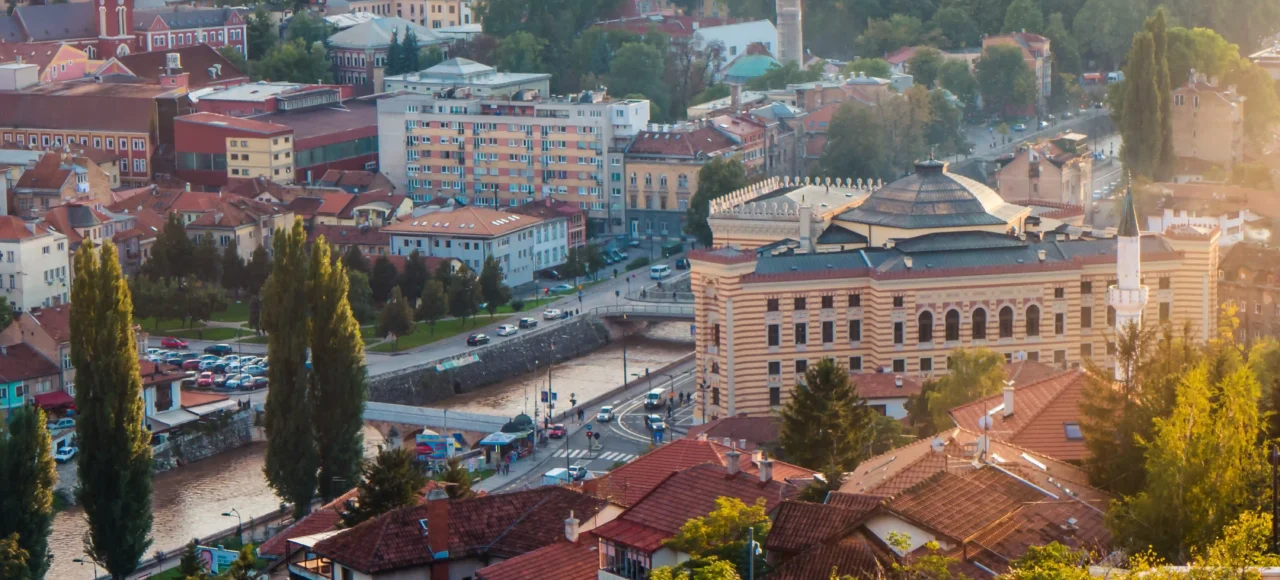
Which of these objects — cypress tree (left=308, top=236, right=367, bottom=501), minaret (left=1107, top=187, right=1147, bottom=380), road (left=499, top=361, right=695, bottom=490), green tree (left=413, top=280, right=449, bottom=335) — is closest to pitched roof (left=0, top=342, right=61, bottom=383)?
green tree (left=413, top=280, right=449, bottom=335)

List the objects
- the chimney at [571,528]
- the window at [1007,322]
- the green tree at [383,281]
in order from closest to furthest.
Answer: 1. the chimney at [571,528]
2. the window at [1007,322]
3. the green tree at [383,281]

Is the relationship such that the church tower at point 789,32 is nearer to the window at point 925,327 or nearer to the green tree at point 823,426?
the window at point 925,327

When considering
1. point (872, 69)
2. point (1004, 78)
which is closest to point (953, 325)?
point (872, 69)

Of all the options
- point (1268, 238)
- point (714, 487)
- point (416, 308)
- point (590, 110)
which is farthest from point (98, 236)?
point (714, 487)

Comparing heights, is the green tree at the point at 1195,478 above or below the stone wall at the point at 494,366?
above

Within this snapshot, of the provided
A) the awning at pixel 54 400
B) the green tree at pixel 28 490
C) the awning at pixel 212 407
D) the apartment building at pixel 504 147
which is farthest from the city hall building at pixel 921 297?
the apartment building at pixel 504 147

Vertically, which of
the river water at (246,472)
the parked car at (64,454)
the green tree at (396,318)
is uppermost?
the green tree at (396,318)

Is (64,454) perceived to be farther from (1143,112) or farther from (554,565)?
(1143,112)
